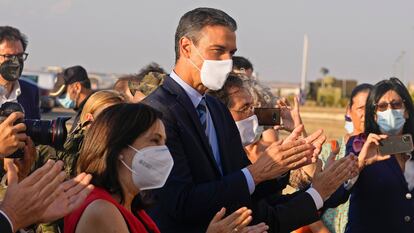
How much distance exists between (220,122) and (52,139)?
2.98 feet

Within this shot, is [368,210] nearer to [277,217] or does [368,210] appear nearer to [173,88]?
[277,217]

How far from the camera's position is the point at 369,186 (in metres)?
5.52

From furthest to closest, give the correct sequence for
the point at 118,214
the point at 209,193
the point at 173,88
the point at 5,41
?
the point at 5,41 → the point at 173,88 → the point at 209,193 → the point at 118,214

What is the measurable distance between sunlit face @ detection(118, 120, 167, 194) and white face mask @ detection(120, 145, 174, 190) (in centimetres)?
1

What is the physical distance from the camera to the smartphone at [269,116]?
5.11 m

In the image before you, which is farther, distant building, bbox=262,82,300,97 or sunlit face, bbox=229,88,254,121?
distant building, bbox=262,82,300,97

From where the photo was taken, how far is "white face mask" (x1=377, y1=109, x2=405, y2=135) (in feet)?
19.1

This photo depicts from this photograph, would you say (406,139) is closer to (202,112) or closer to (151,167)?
(202,112)

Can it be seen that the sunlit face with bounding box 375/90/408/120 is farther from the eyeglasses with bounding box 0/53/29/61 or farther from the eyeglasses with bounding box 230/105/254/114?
the eyeglasses with bounding box 0/53/29/61

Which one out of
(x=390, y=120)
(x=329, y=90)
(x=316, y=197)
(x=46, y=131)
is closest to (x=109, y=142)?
(x=46, y=131)

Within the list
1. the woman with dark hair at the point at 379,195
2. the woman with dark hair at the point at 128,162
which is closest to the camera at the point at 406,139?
the woman with dark hair at the point at 379,195

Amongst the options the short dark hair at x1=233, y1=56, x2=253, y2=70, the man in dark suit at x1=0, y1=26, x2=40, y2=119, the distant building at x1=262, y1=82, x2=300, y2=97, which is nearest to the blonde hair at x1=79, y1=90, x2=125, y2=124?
the distant building at x1=262, y1=82, x2=300, y2=97

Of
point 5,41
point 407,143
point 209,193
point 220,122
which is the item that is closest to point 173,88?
point 220,122

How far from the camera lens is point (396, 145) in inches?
210
